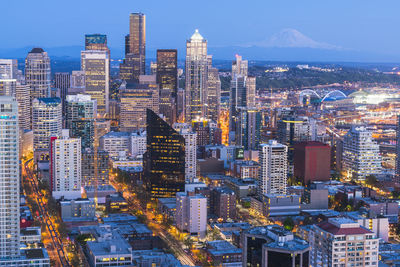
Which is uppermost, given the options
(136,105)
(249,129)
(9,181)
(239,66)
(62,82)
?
(239,66)

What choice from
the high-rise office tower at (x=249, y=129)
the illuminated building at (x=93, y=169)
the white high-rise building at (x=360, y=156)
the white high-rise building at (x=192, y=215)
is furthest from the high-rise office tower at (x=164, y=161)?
the high-rise office tower at (x=249, y=129)

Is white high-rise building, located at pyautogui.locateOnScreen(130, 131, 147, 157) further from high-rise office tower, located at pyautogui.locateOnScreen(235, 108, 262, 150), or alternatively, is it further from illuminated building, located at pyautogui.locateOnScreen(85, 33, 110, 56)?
illuminated building, located at pyautogui.locateOnScreen(85, 33, 110, 56)

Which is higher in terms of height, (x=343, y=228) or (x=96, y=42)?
(x=96, y=42)

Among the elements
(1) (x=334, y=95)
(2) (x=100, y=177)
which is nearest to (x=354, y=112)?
(1) (x=334, y=95)

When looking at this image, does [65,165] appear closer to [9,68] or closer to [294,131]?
[294,131]

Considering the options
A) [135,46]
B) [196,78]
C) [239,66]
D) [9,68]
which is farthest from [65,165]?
[135,46]

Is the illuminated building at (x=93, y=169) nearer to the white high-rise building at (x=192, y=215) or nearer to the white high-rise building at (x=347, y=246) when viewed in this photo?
the white high-rise building at (x=192, y=215)
